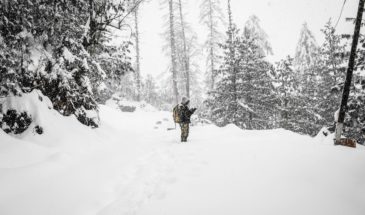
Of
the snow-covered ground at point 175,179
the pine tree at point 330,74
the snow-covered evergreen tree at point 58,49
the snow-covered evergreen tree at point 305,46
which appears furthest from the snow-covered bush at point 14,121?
the snow-covered evergreen tree at point 305,46

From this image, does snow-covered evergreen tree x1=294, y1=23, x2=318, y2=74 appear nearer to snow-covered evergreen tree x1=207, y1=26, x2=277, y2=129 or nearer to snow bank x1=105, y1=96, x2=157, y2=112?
snow-covered evergreen tree x1=207, y1=26, x2=277, y2=129

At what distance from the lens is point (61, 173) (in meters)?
5.50

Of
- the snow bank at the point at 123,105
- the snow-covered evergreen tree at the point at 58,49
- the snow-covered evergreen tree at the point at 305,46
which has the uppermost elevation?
the snow-covered evergreen tree at the point at 305,46

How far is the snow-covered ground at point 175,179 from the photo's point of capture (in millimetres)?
3982

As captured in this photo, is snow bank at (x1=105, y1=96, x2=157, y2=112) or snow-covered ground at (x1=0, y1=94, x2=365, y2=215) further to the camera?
snow bank at (x1=105, y1=96, x2=157, y2=112)

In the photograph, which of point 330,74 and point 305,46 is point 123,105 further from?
point 305,46

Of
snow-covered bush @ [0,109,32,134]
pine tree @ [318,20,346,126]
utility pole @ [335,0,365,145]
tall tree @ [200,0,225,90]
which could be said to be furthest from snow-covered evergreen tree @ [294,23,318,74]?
snow-covered bush @ [0,109,32,134]

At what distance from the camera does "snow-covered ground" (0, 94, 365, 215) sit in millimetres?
3982

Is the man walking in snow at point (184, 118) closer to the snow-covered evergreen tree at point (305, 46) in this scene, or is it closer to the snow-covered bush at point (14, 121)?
the snow-covered bush at point (14, 121)

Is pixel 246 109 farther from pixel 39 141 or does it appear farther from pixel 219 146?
pixel 39 141

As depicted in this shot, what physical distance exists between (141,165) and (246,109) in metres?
11.8

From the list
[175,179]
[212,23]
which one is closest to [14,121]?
[175,179]

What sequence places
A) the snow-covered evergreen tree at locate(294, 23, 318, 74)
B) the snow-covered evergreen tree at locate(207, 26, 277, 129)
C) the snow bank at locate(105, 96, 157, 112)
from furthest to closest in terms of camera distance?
the snow-covered evergreen tree at locate(294, 23, 318, 74), the snow bank at locate(105, 96, 157, 112), the snow-covered evergreen tree at locate(207, 26, 277, 129)

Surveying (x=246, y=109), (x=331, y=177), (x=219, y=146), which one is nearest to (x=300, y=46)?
(x=246, y=109)
